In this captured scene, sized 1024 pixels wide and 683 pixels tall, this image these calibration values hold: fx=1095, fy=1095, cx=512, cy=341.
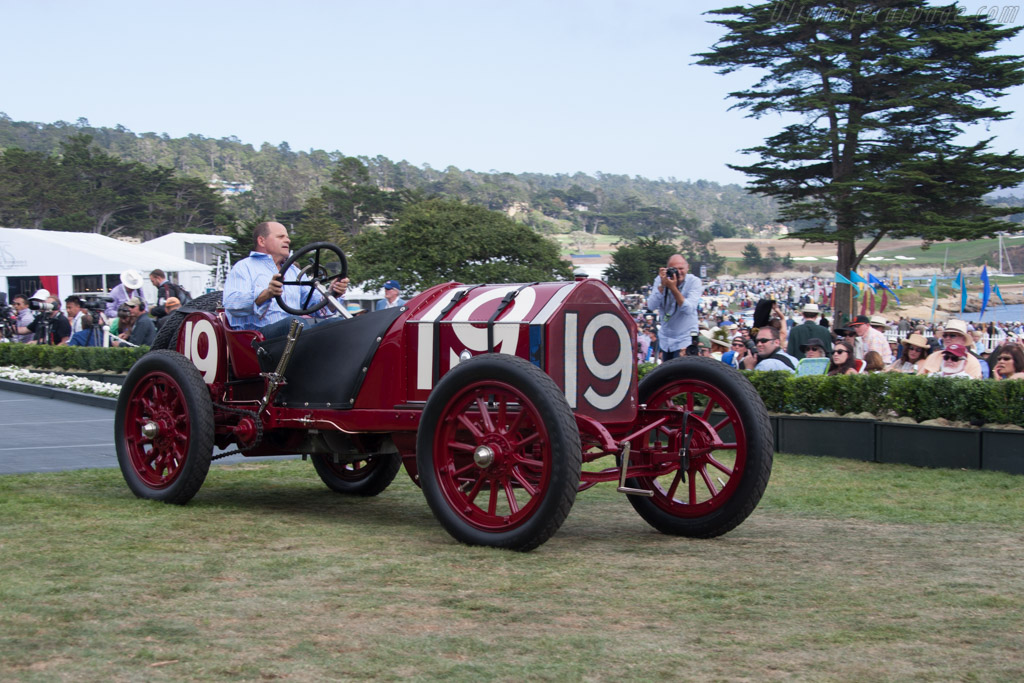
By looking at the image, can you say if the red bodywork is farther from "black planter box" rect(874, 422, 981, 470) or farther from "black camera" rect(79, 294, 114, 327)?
"black camera" rect(79, 294, 114, 327)

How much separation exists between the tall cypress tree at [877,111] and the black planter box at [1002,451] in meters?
38.1

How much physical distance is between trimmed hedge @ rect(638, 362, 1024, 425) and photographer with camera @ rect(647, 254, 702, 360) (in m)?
0.89

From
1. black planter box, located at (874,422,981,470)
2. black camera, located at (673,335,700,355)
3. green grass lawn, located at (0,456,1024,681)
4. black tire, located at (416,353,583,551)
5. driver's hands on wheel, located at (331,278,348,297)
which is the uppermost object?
driver's hands on wheel, located at (331,278,348,297)

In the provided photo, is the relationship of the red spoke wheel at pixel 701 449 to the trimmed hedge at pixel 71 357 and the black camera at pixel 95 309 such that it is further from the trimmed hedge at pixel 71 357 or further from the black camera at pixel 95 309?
the black camera at pixel 95 309

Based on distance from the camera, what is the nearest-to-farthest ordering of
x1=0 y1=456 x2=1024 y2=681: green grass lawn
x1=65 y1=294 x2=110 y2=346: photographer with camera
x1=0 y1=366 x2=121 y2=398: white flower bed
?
x1=0 y1=456 x2=1024 y2=681: green grass lawn
x1=0 y1=366 x2=121 y2=398: white flower bed
x1=65 y1=294 x2=110 y2=346: photographer with camera

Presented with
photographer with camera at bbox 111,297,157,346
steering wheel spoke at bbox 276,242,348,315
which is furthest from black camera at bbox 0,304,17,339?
steering wheel spoke at bbox 276,242,348,315

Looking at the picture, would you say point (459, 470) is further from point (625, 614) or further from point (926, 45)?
point (926, 45)

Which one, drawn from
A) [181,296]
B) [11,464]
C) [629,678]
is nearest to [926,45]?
[181,296]

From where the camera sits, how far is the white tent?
44.2 meters

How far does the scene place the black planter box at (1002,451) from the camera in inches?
332

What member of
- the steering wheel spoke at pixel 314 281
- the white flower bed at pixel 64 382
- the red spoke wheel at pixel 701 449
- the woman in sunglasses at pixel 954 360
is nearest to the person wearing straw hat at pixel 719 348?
the woman in sunglasses at pixel 954 360

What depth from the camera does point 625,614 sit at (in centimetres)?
412

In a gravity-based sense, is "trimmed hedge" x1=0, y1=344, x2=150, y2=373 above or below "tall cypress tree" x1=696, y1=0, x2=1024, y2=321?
below

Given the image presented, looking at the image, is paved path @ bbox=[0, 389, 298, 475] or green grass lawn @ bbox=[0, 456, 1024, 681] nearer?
green grass lawn @ bbox=[0, 456, 1024, 681]
